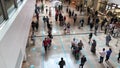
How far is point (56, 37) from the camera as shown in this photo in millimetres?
15750

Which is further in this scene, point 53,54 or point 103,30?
point 103,30

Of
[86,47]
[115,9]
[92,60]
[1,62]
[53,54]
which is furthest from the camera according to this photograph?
[115,9]

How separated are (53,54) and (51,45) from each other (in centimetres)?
162

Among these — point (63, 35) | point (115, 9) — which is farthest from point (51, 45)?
point (115, 9)

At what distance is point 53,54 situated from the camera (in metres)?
12.5

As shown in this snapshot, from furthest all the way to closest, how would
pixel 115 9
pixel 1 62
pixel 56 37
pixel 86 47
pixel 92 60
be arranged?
pixel 115 9, pixel 56 37, pixel 86 47, pixel 92 60, pixel 1 62

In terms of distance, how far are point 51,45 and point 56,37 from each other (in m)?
1.99

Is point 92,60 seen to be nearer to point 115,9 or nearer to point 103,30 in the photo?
point 103,30

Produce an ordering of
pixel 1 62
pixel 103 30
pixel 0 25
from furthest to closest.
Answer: pixel 103 30, pixel 0 25, pixel 1 62

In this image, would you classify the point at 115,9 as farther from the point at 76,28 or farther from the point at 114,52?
the point at 114,52

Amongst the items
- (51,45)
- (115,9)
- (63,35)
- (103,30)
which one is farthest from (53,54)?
(115,9)

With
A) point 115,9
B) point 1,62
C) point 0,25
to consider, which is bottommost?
point 115,9

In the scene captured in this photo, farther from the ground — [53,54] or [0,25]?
[0,25]

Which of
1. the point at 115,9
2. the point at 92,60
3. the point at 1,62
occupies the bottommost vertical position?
the point at 92,60
